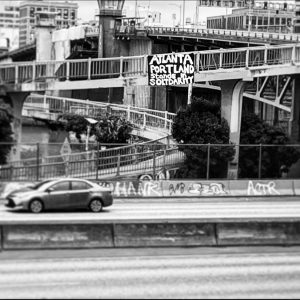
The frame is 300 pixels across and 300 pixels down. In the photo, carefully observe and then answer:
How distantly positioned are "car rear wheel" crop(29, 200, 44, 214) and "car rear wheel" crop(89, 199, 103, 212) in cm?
208

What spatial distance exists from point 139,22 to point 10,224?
246 ft

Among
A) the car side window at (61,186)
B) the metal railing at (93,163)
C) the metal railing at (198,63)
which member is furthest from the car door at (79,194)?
the metal railing at (198,63)

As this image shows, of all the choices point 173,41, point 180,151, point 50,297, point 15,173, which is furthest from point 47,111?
point 50,297

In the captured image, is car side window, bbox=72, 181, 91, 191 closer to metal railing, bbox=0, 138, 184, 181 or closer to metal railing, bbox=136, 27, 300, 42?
metal railing, bbox=0, 138, 184, 181

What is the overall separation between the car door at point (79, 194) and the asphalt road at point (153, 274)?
7.69m

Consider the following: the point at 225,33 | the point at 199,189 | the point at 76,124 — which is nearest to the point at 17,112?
the point at 199,189

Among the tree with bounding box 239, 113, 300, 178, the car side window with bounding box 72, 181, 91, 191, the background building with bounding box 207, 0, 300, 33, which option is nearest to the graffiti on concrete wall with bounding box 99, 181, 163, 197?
the car side window with bounding box 72, 181, 91, 191

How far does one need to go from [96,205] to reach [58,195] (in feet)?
5.79

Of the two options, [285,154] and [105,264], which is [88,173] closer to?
[285,154]

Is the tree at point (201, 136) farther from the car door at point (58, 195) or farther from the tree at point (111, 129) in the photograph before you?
the tree at point (111, 129)

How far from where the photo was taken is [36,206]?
29.0 m

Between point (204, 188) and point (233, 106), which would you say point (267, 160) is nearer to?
point (204, 188)

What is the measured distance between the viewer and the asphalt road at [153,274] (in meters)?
17.2

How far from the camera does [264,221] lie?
2359 centimetres
